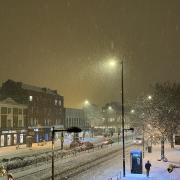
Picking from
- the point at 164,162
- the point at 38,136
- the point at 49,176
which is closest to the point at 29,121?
the point at 38,136

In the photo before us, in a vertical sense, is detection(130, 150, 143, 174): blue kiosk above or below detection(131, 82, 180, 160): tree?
below

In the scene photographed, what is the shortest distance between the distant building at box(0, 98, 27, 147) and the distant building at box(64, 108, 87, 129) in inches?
1264

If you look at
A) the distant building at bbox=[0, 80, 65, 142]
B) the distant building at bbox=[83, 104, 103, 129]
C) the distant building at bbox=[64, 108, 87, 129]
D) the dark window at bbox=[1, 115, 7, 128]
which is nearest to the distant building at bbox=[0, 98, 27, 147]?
the dark window at bbox=[1, 115, 7, 128]

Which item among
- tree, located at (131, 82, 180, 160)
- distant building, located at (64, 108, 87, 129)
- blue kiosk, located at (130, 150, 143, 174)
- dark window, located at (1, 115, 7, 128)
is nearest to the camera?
blue kiosk, located at (130, 150, 143, 174)

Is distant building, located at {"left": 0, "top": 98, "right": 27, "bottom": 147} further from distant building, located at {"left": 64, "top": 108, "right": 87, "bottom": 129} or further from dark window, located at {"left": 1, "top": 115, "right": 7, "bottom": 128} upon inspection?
distant building, located at {"left": 64, "top": 108, "right": 87, "bottom": 129}

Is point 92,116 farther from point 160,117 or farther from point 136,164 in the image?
point 136,164

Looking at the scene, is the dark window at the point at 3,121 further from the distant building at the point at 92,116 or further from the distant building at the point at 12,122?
the distant building at the point at 92,116

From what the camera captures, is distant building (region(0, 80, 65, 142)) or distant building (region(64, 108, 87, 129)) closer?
distant building (region(0, 80, 65, 142))

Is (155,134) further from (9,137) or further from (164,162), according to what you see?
(9,137)

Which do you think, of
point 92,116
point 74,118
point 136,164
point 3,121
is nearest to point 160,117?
point 136,164

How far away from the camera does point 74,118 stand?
131 m

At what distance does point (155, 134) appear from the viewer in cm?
5600

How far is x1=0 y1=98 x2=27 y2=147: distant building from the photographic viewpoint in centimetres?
8050

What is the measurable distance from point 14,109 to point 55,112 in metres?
26.2
